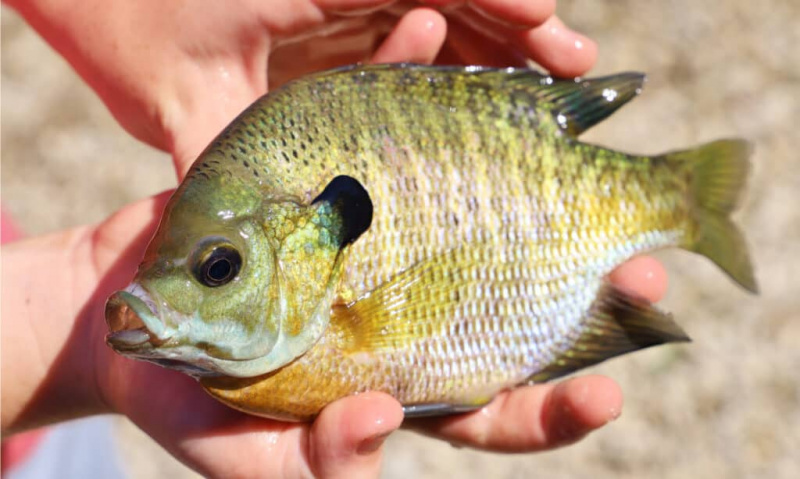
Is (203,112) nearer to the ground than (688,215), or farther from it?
farther from it

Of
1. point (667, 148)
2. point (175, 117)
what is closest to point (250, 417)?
point (175, 117)

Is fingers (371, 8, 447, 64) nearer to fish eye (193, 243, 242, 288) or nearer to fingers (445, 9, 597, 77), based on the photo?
fingers (445, 9, 597, 77)

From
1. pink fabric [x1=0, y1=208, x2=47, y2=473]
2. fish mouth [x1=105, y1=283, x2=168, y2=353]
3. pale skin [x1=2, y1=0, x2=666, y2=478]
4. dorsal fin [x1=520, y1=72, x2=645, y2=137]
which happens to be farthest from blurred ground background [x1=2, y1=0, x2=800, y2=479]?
fish mouth [x1=105, y1=283, x2=168, y2=353]

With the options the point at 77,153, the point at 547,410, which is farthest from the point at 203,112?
the point at 77,153

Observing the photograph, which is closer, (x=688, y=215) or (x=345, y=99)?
(x=345, y=99)

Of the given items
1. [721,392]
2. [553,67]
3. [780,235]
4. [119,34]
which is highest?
[119,34]

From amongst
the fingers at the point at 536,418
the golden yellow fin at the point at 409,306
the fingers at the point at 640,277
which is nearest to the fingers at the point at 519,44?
the fingers at the point at 640,277

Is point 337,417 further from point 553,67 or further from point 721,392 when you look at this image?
point 721,392

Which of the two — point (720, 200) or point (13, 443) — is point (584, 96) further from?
point (13, 443)
